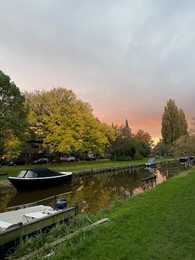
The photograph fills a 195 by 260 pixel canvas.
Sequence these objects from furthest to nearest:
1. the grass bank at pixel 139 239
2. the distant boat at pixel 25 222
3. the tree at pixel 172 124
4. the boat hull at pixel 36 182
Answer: the tree at pixel 172 124
the boat hull at pixel 36 182
the distant boat at pixel 25 222
the grass bank at pixel 139 239

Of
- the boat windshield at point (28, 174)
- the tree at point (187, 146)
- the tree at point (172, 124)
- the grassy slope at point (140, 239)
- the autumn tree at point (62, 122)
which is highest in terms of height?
the tree at point (172, 124)

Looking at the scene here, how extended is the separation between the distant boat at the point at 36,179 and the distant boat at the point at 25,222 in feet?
39.2

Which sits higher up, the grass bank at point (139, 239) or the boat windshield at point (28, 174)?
the boat windshield at point (28, 174)

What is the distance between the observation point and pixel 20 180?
21.9 meters

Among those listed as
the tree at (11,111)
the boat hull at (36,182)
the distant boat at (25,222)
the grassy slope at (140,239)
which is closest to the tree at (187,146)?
the boat hull at (36,182)

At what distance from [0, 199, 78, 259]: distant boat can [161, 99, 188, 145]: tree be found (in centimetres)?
7272

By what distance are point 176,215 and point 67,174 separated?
1815 centimetres

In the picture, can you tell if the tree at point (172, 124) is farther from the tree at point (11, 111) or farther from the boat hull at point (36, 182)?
the boat hull at point (36, 182)

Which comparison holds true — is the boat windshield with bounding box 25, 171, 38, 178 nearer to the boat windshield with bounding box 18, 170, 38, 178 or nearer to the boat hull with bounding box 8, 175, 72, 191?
the boat windshield with bounding box 18, 170, 38, 178

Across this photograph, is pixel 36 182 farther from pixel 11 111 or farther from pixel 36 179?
pixel 11 111

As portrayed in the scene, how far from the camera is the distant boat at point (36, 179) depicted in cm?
2194

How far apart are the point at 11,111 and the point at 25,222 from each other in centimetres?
2168

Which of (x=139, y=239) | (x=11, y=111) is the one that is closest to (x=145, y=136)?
(x=11, y=111)

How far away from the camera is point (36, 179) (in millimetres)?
22609
